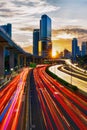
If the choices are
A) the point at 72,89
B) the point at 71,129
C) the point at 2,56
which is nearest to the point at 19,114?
the point at 71,129

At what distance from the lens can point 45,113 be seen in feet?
150

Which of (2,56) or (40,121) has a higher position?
(2,56)

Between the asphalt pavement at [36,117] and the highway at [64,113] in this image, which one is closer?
the asphalt pavement at [36,117]

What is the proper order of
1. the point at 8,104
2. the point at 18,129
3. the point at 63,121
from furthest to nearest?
the point at 8,104
the point at 63,121
the point at 18,129

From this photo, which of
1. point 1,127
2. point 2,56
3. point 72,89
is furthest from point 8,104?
point 2,56

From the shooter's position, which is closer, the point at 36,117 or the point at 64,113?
the point at 36,117

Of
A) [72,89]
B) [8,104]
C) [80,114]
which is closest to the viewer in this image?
Answer: [80,114]

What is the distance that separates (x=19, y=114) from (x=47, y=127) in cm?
986

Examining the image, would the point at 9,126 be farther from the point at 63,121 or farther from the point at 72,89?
the point at 72,89

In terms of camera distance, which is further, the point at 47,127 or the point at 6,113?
the point at 6,113

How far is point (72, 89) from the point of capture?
79.0 meters

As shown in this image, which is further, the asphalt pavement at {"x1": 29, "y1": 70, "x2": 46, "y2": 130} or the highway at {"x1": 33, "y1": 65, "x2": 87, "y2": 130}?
the highway at {"x1": 33, "y1": 65, "x2": 87, "y2": 130}

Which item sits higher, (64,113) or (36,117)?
(36,117)

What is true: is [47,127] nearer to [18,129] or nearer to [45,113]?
[18,129]
